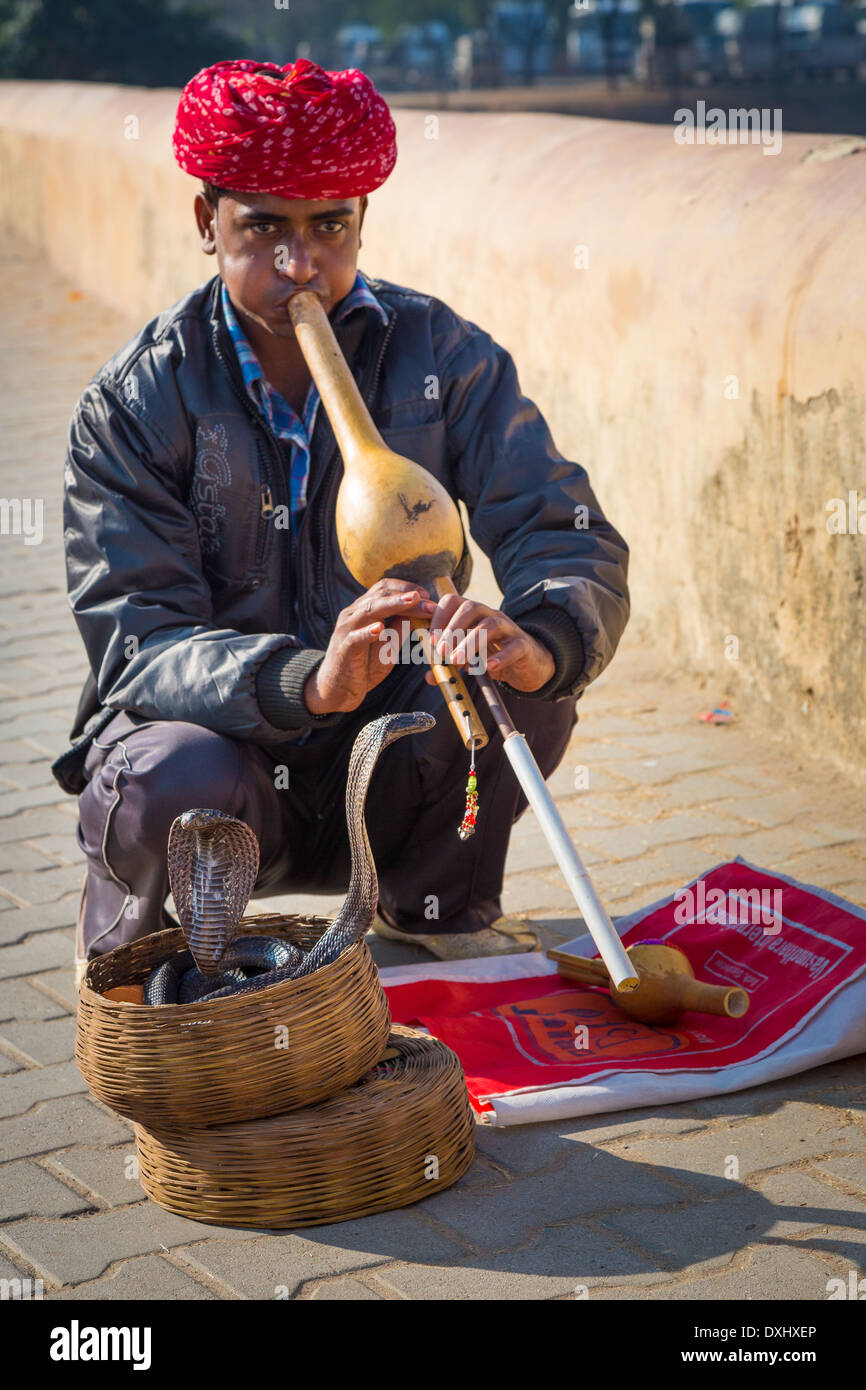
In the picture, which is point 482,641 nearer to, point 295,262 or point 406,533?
point 406,533

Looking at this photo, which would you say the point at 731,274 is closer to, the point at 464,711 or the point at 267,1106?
the point at 464,711

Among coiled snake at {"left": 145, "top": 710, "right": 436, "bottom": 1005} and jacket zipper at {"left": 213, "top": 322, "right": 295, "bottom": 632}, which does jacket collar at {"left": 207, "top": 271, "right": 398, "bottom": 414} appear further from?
coiled snake at {"left": 145, "top": 710, "right": 436, "bottom": 1005}

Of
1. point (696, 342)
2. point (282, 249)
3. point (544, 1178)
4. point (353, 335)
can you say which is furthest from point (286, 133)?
point (696, 342)

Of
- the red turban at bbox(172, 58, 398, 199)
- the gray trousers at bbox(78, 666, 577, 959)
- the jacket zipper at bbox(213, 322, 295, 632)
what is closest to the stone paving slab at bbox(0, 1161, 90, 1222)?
the gray trousers at bbox(78, 666, 577, 959)

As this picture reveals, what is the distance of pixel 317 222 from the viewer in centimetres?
282

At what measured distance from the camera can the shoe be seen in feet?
10.3

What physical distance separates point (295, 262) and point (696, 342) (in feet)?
6.40

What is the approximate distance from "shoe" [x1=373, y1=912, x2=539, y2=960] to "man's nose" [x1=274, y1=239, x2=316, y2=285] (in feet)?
3.84

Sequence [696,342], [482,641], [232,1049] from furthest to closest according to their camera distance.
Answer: [696,342] → [482,641] → [232,1049]

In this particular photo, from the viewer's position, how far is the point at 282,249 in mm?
2805

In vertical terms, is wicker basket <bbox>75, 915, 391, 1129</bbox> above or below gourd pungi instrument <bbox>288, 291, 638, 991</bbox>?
below
